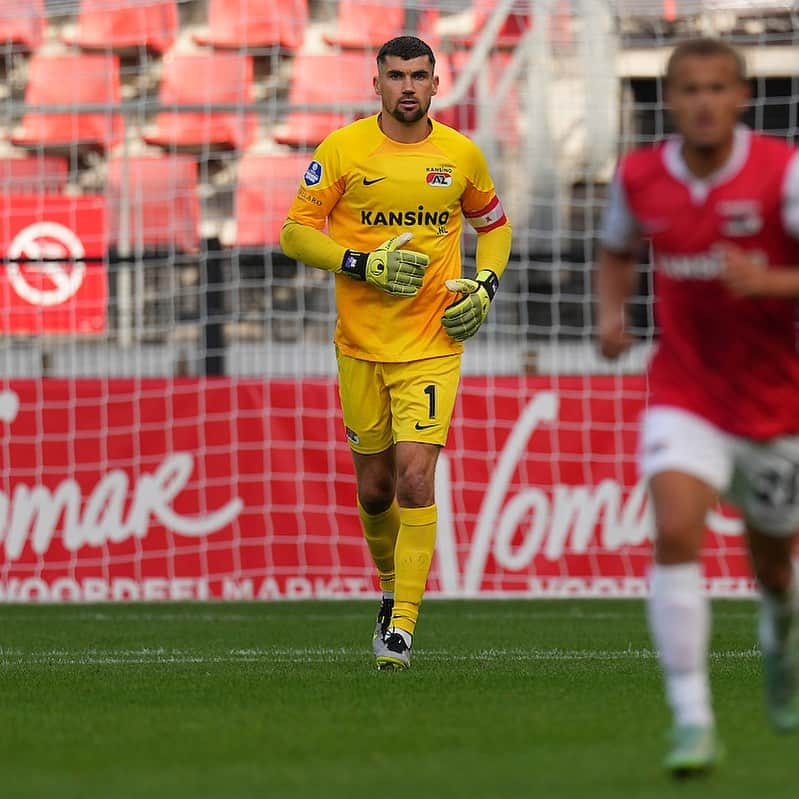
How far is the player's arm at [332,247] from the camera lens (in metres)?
7.03

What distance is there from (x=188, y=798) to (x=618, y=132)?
427 inches

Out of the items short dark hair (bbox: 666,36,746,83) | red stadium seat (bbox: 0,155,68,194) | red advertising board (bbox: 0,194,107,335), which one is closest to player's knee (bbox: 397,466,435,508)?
short dark hair (bbox: 666,36,746,83)

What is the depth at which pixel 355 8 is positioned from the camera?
14805mm

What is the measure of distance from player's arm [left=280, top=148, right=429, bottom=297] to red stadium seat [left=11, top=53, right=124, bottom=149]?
26.0 ft

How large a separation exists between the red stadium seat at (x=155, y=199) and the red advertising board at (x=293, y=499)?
8.62ft

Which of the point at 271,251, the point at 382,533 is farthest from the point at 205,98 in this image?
the point at 382,533

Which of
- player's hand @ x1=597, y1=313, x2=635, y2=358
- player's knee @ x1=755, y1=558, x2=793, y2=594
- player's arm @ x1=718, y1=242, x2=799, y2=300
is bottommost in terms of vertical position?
player's knee @ x1=755, y1=558, x2=793, y2=594

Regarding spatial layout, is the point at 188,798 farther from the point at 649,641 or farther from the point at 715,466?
the point at 649,641

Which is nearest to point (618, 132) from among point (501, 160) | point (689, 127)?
point (501, 160)

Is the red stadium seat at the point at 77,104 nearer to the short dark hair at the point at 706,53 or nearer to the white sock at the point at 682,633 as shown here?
the short dark hair at the point at 706,53

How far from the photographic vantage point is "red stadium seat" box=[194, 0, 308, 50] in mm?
15141

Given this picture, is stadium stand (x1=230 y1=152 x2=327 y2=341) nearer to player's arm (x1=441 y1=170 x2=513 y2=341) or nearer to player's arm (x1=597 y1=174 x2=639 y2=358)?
player's arm (x1=441 y1=170 x2=513 y2=341)

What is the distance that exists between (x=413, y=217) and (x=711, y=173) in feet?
Result: 9.49

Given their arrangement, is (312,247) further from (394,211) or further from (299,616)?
(299,616)
